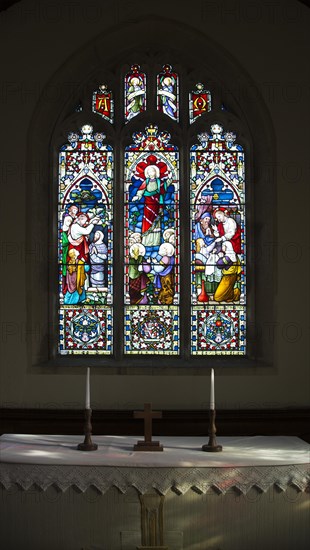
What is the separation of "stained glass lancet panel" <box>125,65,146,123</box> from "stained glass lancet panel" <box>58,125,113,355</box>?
0.40 meters

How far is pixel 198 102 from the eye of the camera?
773 centimetres

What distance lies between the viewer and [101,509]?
5.13m

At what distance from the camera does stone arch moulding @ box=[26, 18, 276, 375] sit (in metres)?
7.30

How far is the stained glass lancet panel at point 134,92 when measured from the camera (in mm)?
7742

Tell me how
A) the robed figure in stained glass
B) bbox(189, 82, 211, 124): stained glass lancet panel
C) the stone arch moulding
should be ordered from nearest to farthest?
the stone arch moulding
the robed figure in stained glass
bbox(189, 82, 211, 124): stained glass lancet panel

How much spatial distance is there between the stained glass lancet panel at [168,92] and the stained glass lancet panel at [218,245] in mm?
374

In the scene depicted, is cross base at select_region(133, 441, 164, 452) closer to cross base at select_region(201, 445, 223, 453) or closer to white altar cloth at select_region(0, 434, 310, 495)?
white altar cloth at select_region(0, 434, 310, 495)

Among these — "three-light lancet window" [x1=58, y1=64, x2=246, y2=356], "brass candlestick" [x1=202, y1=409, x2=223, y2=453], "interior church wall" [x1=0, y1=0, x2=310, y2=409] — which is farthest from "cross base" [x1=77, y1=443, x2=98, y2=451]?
"three-light lancet window" [x1=58, y1=64, x2=246, y2=356]

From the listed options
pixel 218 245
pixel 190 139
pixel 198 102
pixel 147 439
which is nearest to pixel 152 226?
pixel 218 245

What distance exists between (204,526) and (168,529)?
230mm

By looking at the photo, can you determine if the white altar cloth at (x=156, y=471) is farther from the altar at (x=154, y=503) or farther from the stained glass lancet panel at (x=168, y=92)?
the stained glass lancet panel at (x=168, y=92)
